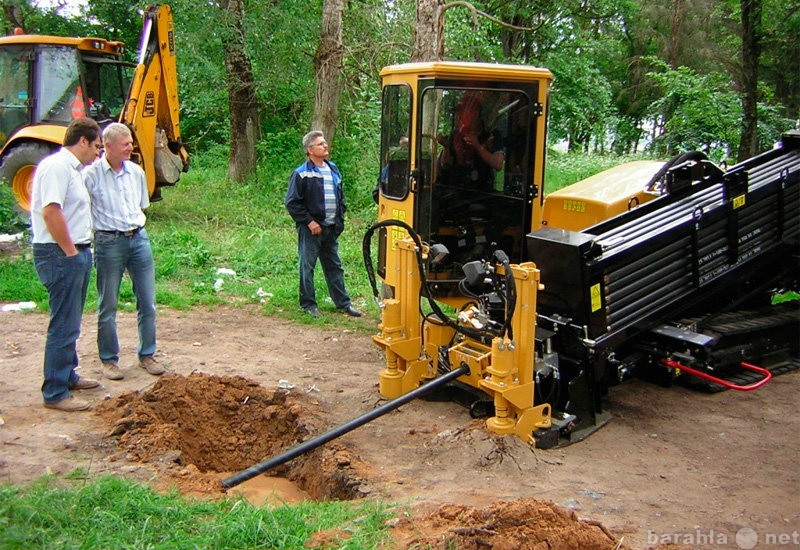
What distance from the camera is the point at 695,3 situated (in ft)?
88.9

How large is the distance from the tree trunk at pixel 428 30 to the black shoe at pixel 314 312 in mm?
2789

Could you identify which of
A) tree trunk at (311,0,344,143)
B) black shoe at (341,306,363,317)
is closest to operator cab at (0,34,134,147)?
tree trunk at (311,0,344,143)

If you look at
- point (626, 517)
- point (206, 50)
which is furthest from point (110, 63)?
point (626, 517)

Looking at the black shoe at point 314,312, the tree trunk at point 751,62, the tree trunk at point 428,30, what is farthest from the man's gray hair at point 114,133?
the tree trunk at point 751,62

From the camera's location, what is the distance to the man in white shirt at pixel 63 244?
500 cm

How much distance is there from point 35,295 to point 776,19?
13294 millimetres

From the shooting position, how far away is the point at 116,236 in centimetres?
567

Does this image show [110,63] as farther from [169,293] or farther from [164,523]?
[164,523]

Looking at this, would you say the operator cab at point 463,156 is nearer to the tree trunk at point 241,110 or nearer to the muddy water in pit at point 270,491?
the muddy water in pit at point 270,491

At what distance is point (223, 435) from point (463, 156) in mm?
2795

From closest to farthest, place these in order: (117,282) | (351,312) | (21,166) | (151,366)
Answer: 1. (117,282)
2. (151,366)
3. (351,312)
4. (21,166)

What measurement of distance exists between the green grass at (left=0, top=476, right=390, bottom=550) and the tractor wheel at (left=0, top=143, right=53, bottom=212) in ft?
26.6

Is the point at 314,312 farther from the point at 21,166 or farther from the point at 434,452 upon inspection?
the point at 21,166

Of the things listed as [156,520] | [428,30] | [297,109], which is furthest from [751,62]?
[156,520]
